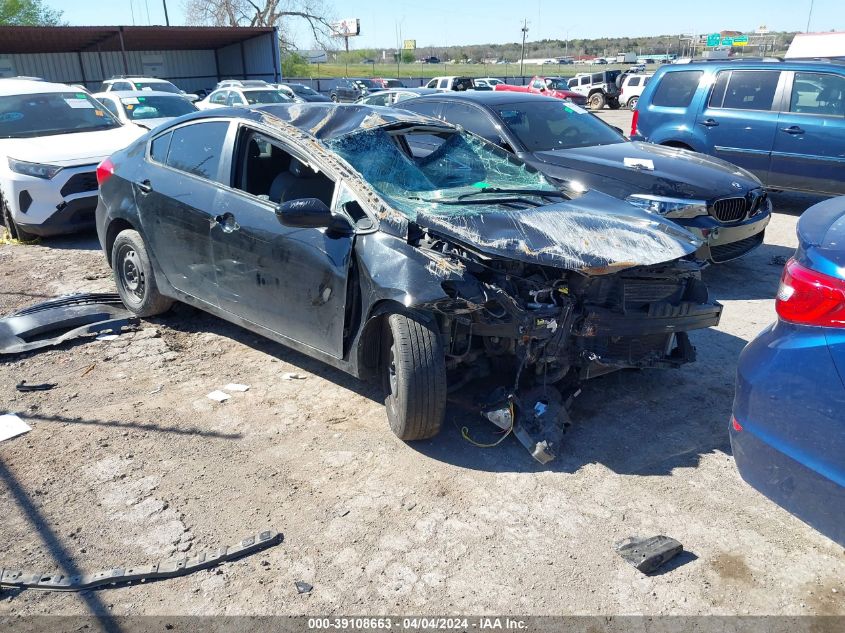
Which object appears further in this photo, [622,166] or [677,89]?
[677,89]

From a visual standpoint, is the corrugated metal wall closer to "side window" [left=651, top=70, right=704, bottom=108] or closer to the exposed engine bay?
"side window" [left=651, top=70, right=704, bottom=108]

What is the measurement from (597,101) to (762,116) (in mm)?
25287

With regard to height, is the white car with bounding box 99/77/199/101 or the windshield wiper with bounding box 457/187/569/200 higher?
the white car with bounding box 99/77/199/101

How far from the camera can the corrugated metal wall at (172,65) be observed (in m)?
29.6

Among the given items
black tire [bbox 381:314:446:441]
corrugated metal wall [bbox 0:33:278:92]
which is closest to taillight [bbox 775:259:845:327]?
black tire [bbox 381:314:446:441]

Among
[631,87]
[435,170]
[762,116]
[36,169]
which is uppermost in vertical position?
[435,170]

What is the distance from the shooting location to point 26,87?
908 centimetres

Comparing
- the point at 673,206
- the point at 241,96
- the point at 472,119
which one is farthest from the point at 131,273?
the point at 241,96

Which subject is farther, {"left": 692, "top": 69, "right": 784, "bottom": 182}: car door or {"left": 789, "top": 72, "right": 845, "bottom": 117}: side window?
{"left": 692, "top": 69, "right": 784, "bottom": 182}: car door

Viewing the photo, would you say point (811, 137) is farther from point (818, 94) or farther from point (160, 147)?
point (160, 147)

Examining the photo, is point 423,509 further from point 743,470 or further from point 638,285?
point 638,285

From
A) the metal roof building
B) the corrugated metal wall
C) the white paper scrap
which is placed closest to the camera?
the white paper scrap

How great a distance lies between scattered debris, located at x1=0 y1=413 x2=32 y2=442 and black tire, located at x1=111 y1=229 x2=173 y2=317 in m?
1.44

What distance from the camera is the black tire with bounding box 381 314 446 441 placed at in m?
3.49
